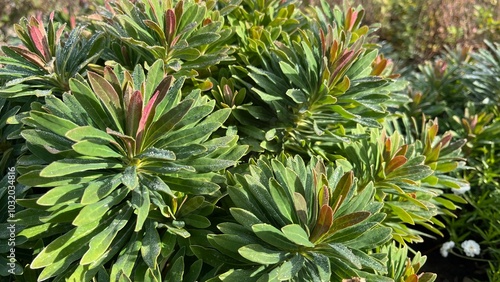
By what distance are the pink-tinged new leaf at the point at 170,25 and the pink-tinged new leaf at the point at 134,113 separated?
0.47m

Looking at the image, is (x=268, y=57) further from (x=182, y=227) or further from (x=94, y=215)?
(x=94, y=215)

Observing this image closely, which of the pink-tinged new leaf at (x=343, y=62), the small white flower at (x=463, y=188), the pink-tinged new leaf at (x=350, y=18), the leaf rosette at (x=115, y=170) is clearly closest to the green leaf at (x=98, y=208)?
the leaf rosette at (x=115, y=170)

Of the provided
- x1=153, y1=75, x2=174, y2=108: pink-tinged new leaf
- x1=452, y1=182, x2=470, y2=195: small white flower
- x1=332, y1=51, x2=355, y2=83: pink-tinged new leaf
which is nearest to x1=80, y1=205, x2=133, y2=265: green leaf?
x1=153, y1=75, x2=174, y2=108: pink-tinged new leaf

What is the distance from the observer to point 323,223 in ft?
4.21

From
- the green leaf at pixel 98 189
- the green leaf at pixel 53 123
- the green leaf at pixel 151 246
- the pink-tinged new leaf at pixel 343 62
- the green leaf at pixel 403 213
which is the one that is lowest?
the green leaf at pixel 403 213

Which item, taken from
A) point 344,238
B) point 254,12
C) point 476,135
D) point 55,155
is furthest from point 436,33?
point 55,155

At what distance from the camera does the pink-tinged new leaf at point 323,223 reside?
1253 mm

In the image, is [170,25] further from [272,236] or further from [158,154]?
[272,236]

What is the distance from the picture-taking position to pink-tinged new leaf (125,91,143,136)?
1233mm

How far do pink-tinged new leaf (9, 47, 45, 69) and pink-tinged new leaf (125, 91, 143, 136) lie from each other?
0.59 m

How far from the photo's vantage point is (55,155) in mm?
1331

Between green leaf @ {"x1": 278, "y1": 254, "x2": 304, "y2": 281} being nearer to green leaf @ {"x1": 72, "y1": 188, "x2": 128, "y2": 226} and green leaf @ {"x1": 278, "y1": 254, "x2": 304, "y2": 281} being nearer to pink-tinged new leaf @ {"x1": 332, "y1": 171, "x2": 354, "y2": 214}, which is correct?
pink-tinged new leaf @ {"x1": 332, "y1": 171, "x2": 354, "y2": 214}

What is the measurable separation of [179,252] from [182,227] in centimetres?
8

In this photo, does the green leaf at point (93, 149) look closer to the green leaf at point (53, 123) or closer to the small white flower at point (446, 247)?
the green leaf at point (53, 123)
